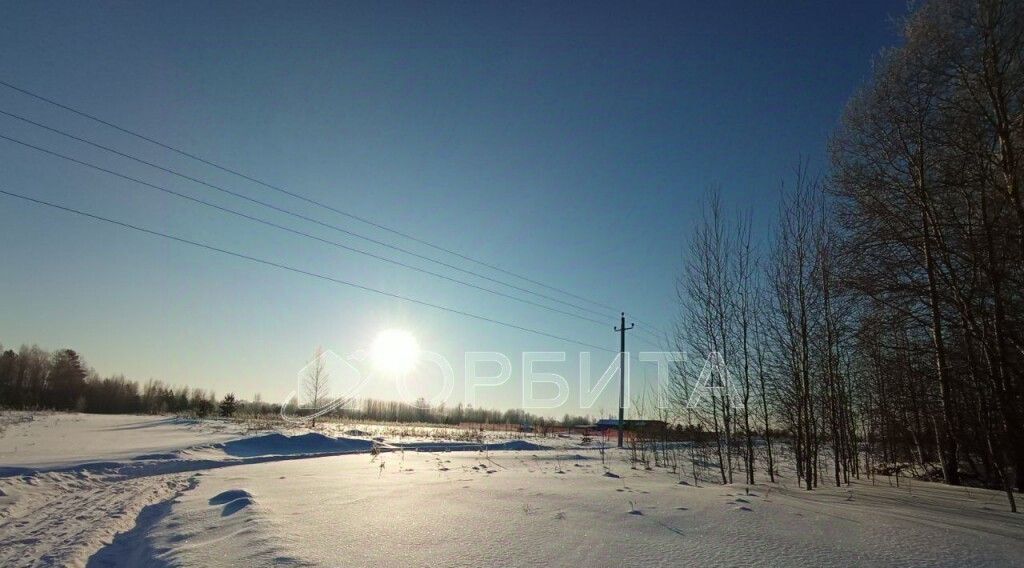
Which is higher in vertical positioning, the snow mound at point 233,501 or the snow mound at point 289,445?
the snow mound at point 233,501

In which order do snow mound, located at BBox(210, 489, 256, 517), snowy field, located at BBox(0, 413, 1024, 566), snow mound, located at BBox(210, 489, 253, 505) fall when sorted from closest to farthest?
1. snowy field, located at BBox(0, 413, 1024, 566)
2. snow mound, located at BBox(210, 489, 256, 517)
3. snow mound, located at BBox(210, 489, 253, 505)

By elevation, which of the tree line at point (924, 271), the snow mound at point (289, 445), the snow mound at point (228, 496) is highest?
the tree line at point (924, 271)

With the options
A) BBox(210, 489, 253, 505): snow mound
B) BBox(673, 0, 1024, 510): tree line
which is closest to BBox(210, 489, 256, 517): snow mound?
BBox(210, 489, 253, 505): snow mound

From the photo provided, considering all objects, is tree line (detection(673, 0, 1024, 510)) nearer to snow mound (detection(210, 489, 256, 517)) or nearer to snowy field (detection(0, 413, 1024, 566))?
snowy field (detection(0, 413, 1024, 566))

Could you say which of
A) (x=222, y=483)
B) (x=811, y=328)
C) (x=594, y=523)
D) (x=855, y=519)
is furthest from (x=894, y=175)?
(x=222, y=483)

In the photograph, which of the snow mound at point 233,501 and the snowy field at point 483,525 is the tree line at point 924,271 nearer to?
the snowy field at point 483,525

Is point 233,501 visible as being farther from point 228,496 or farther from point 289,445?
point 289,445

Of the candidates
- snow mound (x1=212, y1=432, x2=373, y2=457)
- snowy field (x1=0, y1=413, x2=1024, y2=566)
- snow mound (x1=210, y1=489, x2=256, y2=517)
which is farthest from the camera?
snow mound (x1=212, y1=432, x2=373, y2=457)

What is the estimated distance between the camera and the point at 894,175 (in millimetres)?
8391

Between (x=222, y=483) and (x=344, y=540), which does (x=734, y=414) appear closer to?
(x=344, y=540)

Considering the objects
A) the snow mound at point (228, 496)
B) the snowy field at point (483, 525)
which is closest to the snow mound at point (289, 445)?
the snowy field at point (483, 525)

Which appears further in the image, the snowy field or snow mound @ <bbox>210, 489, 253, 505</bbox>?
snow mound @ <bbox>210, 489, 253, 505</bbox>

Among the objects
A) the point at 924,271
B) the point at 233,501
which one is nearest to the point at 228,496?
the point at 233,501

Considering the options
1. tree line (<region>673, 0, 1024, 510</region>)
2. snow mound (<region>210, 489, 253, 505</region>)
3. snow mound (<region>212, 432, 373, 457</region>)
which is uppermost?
tree line (<region>673, 0, 1024, 510</region>)
